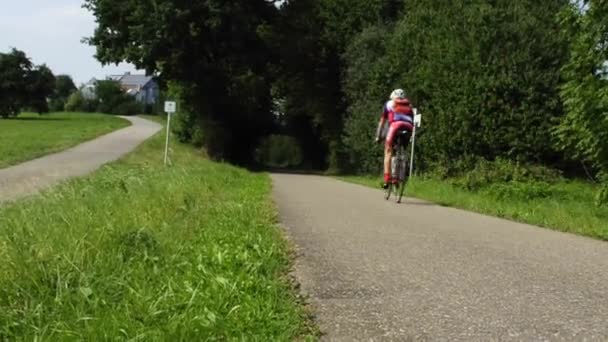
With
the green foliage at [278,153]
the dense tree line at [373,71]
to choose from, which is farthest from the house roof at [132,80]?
the dense tree line at [373,71]

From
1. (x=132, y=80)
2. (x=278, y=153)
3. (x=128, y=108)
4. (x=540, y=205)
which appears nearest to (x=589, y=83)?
(x=540, y=205)

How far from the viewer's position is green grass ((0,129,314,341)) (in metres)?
3.83

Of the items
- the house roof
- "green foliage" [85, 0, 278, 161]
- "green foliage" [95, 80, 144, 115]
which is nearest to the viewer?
"green foliage" [85, 0, 278, 161]

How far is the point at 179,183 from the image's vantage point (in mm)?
12578

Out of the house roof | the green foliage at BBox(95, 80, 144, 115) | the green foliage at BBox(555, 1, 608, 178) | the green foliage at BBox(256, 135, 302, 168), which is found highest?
the house roof

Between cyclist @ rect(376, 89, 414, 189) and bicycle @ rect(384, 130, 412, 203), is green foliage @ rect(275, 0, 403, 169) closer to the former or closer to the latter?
cyclist @ rect(376, 89, 414, 189)

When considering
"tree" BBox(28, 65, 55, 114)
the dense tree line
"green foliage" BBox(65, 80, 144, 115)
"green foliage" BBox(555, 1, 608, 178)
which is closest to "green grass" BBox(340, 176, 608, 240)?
the dense tree line

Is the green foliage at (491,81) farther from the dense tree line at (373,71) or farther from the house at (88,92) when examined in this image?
the house at (88,92)

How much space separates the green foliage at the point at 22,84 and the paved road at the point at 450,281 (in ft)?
292

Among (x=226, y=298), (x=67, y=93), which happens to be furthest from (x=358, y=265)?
(x=67, y=93)

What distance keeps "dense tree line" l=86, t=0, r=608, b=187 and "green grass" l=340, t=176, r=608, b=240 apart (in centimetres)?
101

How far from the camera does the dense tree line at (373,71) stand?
1576 centimetres

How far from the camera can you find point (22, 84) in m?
92.8

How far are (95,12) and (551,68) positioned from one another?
89.2 ft
